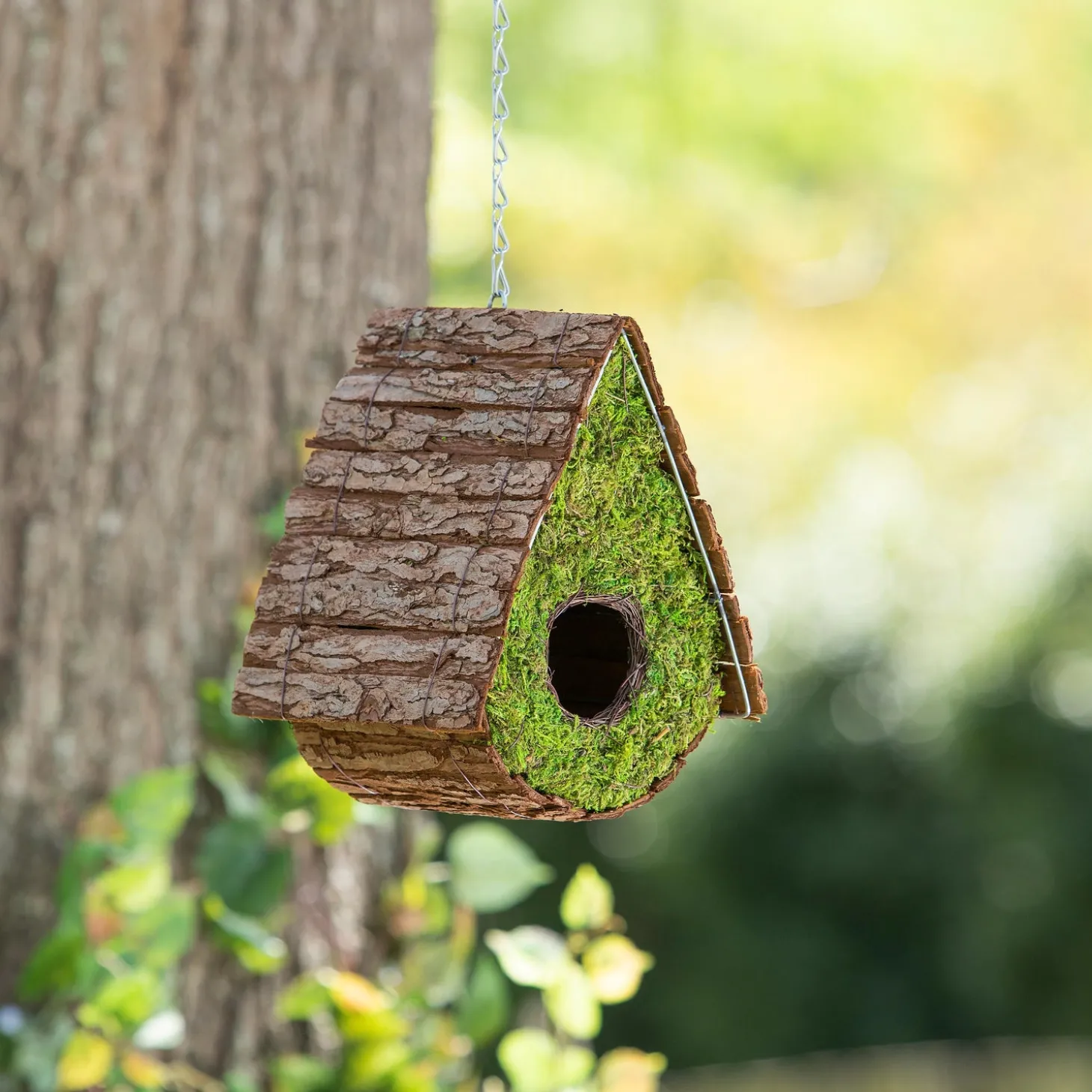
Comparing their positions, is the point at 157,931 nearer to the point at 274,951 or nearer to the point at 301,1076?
the point at 274,951

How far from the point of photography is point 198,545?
87.2 inches

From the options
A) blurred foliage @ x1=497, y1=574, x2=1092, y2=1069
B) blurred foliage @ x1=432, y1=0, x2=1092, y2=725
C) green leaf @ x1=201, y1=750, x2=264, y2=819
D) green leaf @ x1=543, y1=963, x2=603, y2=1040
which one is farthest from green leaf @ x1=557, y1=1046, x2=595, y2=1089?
blurred foliage @ x1=432, y1=0, x2=1092, y2=725

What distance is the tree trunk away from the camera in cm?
213

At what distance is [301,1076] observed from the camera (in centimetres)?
225

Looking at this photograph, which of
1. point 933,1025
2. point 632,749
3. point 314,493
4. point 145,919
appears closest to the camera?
point 314,493

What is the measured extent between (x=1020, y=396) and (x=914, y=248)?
725mm

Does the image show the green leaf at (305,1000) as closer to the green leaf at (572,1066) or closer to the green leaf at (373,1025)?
the green leaf at (373,1025)

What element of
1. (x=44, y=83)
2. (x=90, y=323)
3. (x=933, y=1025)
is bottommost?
(x=933, y=1025)

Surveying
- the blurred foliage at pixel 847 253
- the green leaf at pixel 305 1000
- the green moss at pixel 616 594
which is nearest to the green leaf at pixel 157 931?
the green leaf at pixel 305 1000

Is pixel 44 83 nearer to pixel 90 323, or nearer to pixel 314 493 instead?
pixel 90 323

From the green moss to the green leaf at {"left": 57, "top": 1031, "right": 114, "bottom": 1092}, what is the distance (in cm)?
108

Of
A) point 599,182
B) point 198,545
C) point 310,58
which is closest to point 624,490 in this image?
point 198,545

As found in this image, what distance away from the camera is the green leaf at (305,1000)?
2.23 metres

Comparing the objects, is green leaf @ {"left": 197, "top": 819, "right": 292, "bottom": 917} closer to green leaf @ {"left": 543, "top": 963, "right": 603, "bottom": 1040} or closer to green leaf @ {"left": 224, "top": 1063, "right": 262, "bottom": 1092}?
green leaf @ {"left": 224, "top": 1063, "right": 262, "bottom": 1092}
